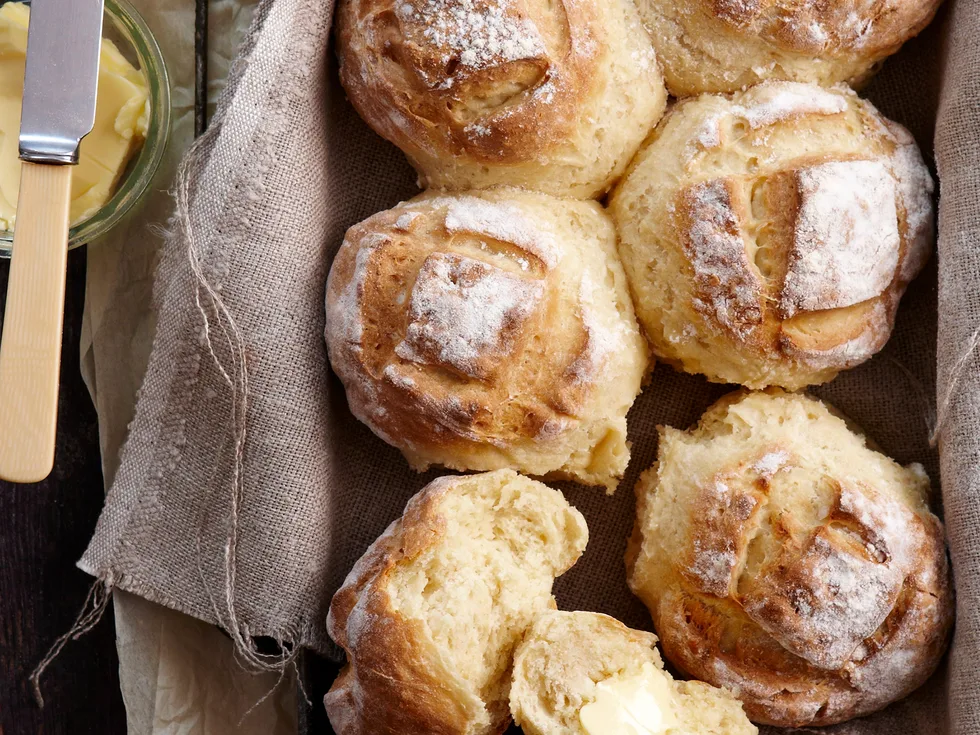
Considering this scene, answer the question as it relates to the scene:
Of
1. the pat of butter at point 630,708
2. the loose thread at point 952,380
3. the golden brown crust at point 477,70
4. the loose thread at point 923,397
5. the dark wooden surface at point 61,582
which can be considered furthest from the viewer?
the dark wooden surface at point 61,582

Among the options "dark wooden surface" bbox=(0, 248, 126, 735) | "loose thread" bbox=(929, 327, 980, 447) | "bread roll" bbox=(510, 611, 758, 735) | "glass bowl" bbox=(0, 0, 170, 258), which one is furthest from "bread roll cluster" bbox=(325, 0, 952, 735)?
"dark wooden surface" bbox=(0, 248, 126, 735)

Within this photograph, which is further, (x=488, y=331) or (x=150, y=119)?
(x=150, y=119)

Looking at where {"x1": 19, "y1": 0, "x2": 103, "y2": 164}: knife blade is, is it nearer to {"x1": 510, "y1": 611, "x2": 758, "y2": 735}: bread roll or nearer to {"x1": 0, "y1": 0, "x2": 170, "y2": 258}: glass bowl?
{"x1": 0, "y1": 0, "x2": 170, "y2": 258}: glass bowl

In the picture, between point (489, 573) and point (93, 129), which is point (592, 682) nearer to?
point (489, 573)

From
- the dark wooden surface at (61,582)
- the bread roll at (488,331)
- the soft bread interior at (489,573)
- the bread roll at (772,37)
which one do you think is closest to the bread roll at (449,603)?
the soft bread interior at (489,573)

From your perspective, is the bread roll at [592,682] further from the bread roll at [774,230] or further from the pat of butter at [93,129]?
the pat of butter at [93,129]

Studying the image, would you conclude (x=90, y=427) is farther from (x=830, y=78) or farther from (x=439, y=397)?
(x=830, y=78)

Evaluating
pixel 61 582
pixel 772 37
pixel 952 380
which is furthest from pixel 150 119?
pixel 952 380
